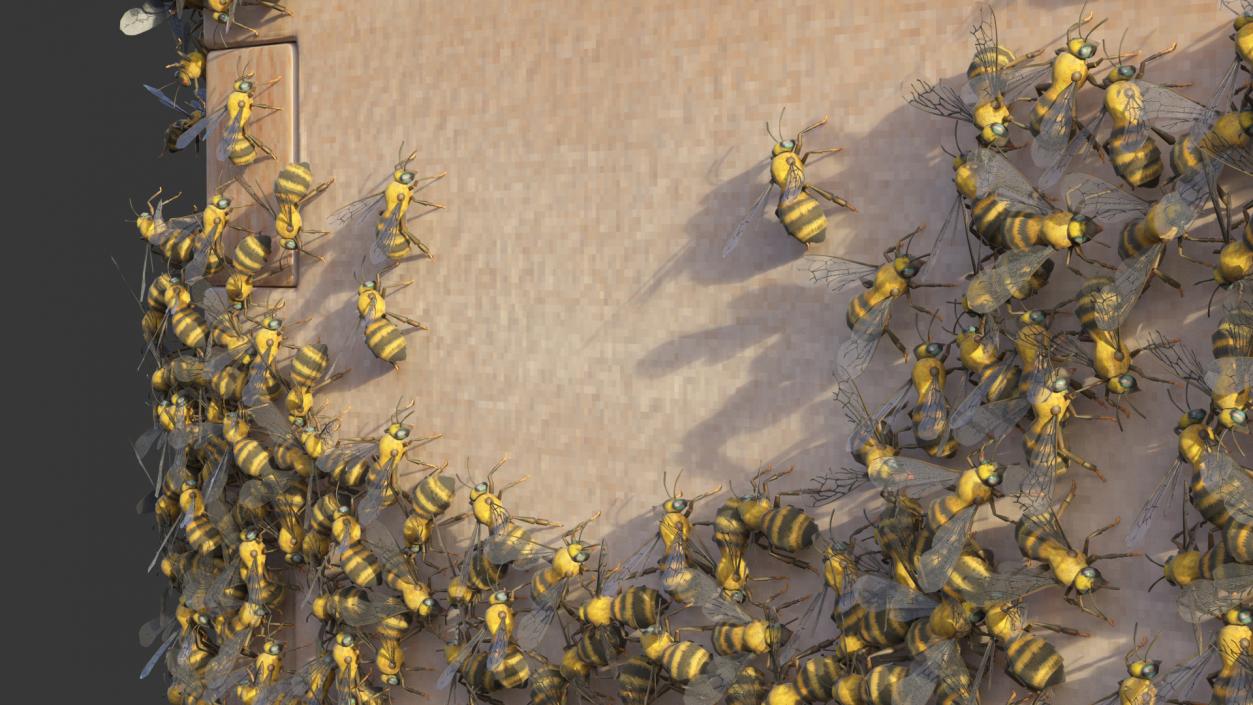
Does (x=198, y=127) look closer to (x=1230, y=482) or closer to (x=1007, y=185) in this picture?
(x=1007, y=185)

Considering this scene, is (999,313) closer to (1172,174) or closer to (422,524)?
(1172,174)

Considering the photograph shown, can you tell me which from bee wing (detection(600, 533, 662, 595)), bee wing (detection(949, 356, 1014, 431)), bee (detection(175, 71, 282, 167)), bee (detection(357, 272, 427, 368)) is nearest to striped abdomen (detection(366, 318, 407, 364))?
bee (detection(357, 272, 427, 368))

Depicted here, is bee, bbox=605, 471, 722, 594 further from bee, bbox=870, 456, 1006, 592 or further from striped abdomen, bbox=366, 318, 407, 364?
striped abdomen, bbox=366, 318, 407, 364

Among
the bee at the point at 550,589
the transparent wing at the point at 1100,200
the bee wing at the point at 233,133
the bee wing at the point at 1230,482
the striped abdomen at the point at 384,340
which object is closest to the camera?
the bee wing at the point at 1230,482

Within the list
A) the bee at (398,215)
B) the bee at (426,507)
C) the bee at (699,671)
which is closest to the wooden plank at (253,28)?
the bee at (398,215)

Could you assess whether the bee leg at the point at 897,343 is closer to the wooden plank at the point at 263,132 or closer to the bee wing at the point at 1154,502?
the bee wing at the point at 1154,502

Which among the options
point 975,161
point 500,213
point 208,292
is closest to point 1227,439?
point 975,161

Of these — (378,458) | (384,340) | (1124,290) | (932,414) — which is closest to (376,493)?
(378,458)
